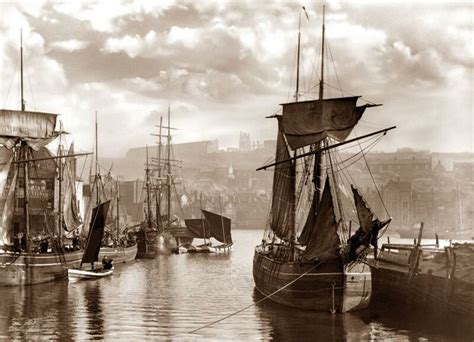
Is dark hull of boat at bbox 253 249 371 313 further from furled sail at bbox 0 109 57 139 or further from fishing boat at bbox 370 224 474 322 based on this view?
furled sail at bbox 0 109 57 139

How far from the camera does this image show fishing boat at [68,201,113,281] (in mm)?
46812

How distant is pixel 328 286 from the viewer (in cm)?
3102

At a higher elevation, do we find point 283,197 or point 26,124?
point 26,124

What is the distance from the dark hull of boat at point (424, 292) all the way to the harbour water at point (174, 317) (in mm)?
940

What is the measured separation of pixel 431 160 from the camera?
152500 mm

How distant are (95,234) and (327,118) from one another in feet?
72.1

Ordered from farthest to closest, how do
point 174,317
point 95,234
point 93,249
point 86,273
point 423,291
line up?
point 93,249, point 86,273, point 95,234, point 423,291, point 174,317

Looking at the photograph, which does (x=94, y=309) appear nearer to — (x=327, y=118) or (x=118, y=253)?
(x=327, y=118)

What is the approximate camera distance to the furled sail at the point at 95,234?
1857 inches

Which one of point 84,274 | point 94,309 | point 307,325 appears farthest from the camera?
point 84,274

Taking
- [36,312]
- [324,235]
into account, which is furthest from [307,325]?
[36,312]

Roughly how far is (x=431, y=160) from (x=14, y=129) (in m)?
126

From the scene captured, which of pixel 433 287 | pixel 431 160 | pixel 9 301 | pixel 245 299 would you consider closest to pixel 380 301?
pixel 433 287

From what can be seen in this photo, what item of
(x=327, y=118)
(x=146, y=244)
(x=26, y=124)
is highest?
(x=26, y=124)
